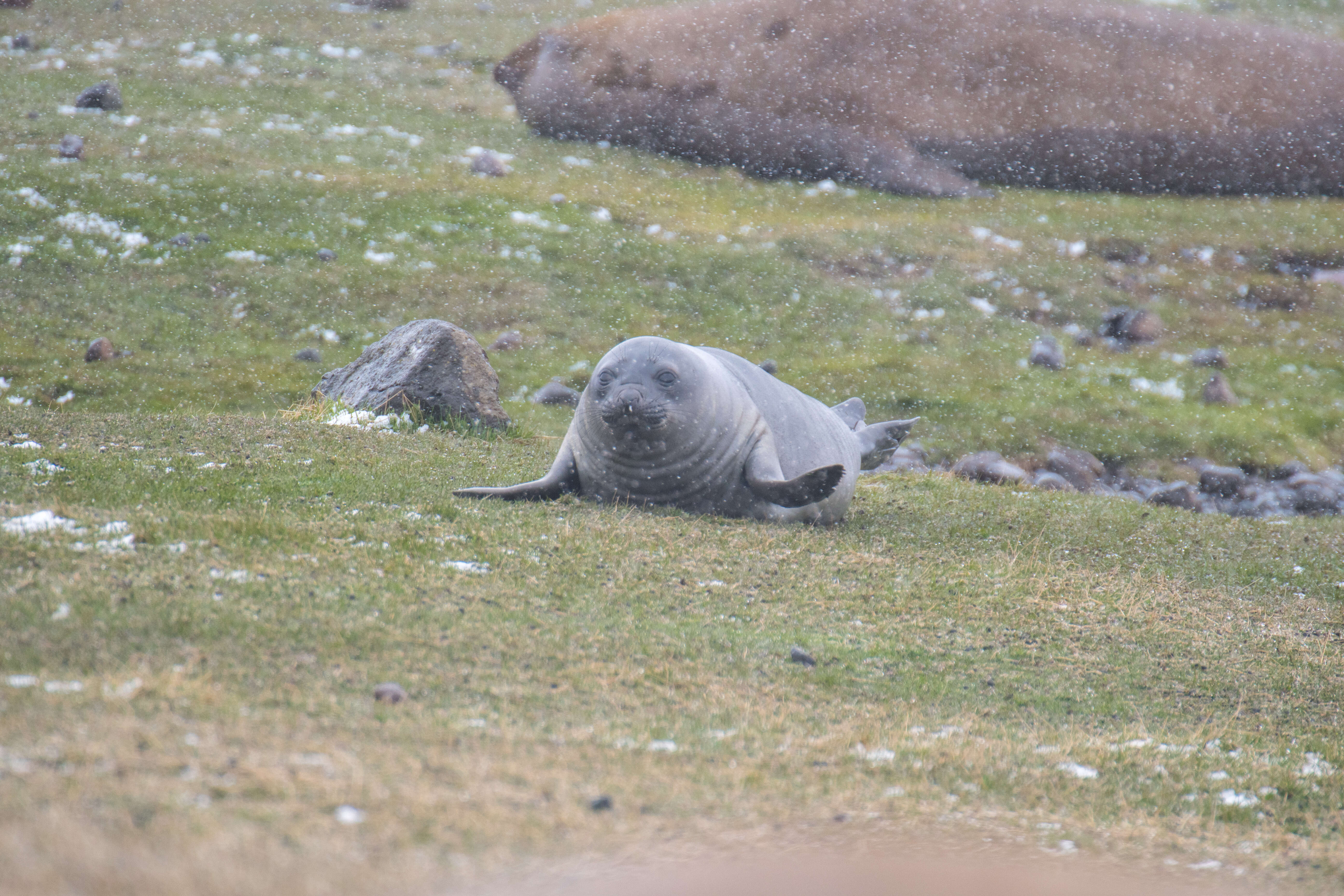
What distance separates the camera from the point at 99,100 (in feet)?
55.9

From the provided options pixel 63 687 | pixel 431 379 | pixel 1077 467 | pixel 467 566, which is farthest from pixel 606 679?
pixel 1077 467

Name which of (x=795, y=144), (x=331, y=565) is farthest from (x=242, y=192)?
(x=331, y=565)

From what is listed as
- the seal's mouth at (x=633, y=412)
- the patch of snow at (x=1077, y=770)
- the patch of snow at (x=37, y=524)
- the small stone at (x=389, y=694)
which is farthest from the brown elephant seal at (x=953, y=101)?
the small stone at (x=389, y=694)

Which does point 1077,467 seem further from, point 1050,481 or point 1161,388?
point 1161,388

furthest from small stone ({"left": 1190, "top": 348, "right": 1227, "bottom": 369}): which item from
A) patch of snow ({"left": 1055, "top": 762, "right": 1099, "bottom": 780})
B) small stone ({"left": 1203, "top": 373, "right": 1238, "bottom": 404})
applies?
patch of snow ({"left": 1055, "top": 762, "right": 1099, "bottom": 780})

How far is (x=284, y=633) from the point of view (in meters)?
3.94

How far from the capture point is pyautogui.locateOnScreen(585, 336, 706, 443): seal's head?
6.81 m

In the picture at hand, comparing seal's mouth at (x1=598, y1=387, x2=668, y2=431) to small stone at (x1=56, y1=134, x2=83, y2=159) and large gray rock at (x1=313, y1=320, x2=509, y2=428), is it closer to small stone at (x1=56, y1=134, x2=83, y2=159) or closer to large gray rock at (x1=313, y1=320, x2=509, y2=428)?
large gray rock at (x1=313, y1=320, x2=509, y2=428)

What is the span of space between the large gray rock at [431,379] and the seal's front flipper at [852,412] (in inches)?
118

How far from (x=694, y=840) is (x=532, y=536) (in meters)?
3.37

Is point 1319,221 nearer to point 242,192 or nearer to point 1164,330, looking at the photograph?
point 1164,330

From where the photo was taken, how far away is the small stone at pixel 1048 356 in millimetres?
14203

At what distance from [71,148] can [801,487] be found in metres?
13.2

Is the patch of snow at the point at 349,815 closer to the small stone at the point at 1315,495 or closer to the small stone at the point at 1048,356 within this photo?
the small stone at the point at 1315,495
